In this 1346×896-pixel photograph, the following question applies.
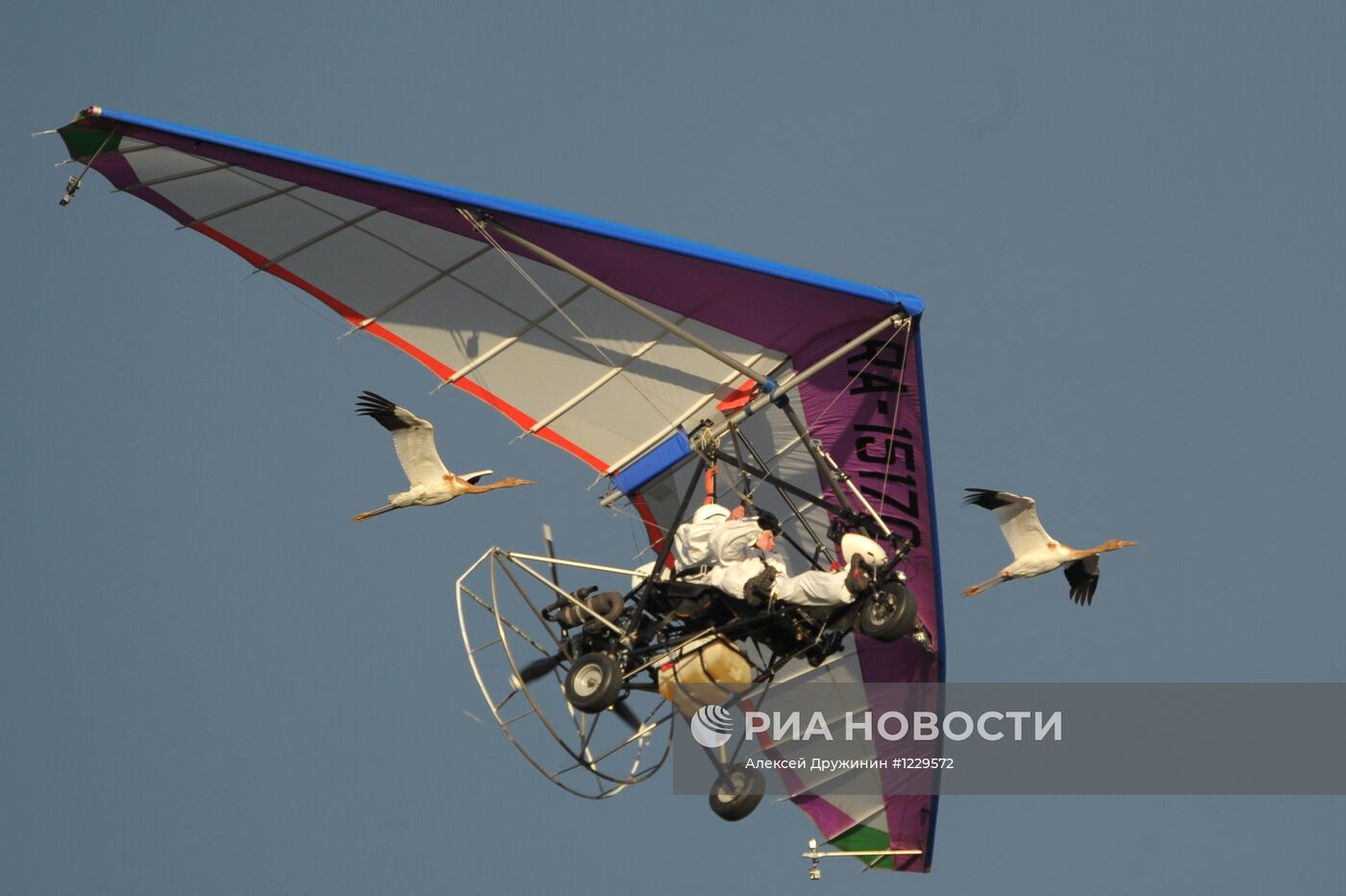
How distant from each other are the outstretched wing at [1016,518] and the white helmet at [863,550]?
11.6 feet

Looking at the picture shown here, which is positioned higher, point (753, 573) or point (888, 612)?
point (753, 573)

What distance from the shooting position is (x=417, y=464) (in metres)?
34.2

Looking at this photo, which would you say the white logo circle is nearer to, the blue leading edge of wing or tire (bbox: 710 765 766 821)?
tire (bbox: 710 765 766 821)

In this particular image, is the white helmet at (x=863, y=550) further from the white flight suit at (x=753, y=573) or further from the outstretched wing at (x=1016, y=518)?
the outstretched wing at (x=1016, y=518)

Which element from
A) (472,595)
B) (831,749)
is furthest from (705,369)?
(831,749)

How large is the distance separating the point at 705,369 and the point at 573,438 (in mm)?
2545

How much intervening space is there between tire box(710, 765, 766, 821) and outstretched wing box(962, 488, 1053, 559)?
475cm

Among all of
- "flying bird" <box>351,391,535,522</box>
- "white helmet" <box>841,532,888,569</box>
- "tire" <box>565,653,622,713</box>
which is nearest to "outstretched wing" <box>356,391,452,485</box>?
"flying bird" <box>351,391,535,522</box>

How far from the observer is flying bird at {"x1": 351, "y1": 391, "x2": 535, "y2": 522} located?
112ft

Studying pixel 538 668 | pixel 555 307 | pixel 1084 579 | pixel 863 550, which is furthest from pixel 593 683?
pixel 1084 579

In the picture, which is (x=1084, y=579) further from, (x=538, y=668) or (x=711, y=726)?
(x=538, y=668)

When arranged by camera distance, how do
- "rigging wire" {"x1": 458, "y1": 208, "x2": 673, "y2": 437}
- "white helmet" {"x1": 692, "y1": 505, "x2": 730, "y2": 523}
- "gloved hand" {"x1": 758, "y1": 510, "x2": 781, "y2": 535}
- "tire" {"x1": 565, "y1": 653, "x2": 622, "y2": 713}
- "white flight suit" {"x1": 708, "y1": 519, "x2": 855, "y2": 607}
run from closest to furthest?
"white flight suit" {"x1": 708, "y1": 519, "x2": 855, "y2": 607} → "gloved hand" {"x1": 758, "y1": 510, "x2": 781, "y2": 535} → "tire" {"x1": 565, "y1": 653, "x2": 622, "y2": 713} → "rigging wire" {"x1": 458, "y1": 208, "x2": 673, "y2": 437} → "white helmet" {"x1": 692, "y1": 505, "x2": 730, "y2": 523}

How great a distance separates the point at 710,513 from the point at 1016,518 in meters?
4.31

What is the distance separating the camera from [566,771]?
32406mm
